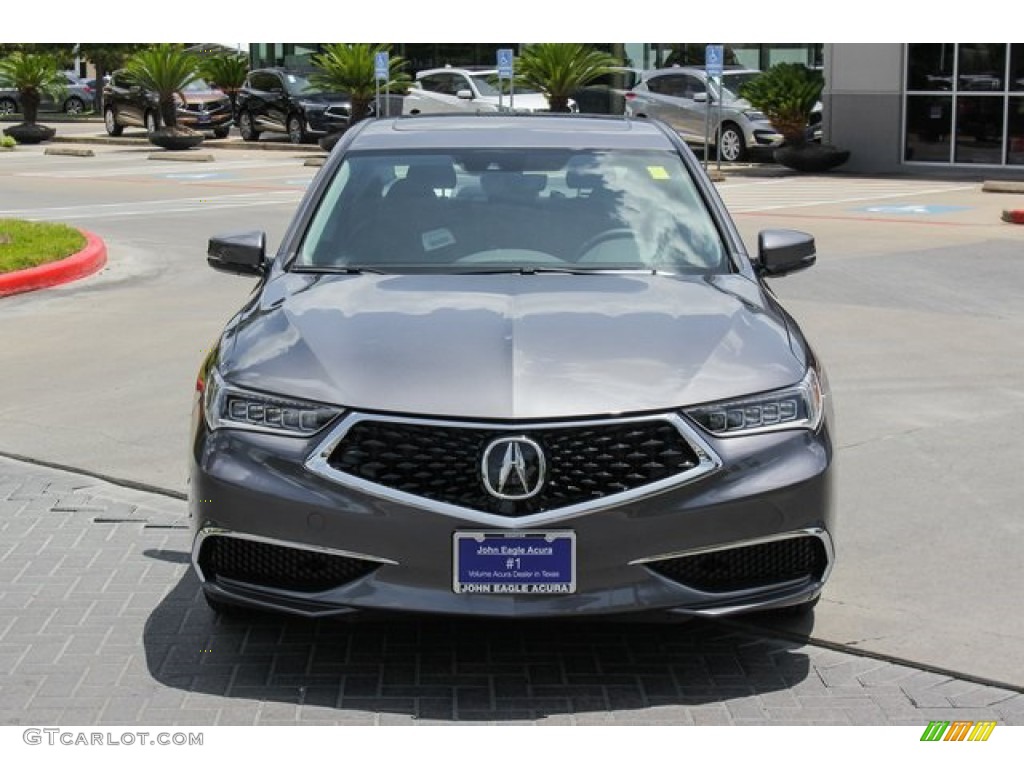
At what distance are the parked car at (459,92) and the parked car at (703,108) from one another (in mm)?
2446

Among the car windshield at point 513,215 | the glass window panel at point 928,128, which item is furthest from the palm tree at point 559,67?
the car windshield at point 513,215

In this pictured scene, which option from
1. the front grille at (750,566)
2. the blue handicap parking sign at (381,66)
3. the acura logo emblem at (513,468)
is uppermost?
the blue handicap parking sign at (381,66)

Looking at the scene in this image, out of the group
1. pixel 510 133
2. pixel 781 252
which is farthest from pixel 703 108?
pixel 781 252

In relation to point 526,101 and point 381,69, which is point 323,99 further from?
point 381,69

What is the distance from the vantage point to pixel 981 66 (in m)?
27.3

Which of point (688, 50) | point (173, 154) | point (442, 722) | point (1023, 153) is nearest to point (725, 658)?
point (442, 722)

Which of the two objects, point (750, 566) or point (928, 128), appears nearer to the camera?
point (750, 566)

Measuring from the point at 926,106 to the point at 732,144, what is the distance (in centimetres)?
392

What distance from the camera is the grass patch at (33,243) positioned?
1479 cm

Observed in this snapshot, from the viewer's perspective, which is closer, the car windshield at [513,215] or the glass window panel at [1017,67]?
the car windshield at [513,215]

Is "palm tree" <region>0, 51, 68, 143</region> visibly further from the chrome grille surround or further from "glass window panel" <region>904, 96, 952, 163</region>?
the chrome grille surround

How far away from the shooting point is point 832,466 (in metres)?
5.10

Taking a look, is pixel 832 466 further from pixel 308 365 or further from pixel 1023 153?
pixel 1023 153

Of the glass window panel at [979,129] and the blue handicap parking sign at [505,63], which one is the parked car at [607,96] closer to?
the blue handicap parking sign at [505,63]
